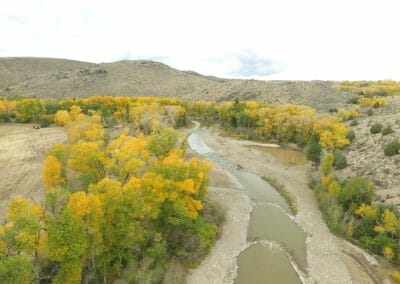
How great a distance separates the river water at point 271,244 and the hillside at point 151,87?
→ 266ft

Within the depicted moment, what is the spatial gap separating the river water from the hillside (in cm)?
8102

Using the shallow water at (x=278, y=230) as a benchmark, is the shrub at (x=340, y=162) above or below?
above

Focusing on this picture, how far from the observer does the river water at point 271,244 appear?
30.3 metres

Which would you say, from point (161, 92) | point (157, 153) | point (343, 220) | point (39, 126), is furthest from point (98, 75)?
point (343, 220)

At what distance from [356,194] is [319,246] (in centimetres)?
900

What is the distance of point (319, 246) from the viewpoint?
116 feet

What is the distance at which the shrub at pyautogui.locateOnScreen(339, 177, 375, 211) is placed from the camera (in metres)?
39.5

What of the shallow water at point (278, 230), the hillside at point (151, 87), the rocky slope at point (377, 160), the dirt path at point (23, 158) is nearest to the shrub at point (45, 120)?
the dirt path at point (23, 158)

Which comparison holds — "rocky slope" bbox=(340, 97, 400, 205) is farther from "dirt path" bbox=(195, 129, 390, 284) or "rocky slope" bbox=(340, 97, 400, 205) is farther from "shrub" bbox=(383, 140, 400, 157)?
"dirt path" bbox=(195, 129, 390, 284)

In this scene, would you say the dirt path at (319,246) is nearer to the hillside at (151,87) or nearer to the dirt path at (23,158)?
the dirt path at (23,158)

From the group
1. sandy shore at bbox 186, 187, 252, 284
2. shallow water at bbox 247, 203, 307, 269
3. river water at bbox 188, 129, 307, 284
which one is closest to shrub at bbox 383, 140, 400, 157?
river water at bbox 188, 129, 307, 284

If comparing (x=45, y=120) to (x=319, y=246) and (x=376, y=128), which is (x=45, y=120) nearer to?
(x=319, y=246)

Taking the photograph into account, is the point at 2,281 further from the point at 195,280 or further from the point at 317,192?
the point at 317,192

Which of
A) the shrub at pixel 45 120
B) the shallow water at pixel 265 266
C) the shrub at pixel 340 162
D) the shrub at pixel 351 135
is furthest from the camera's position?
the shrub at pixel 45 120
